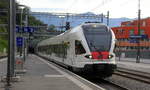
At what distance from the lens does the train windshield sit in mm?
18984

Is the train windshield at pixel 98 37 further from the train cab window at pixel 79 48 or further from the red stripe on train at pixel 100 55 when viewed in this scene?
the train cab window at pixel 79 48

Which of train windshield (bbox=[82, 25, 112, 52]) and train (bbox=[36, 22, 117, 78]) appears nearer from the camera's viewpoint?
train (bbox=[36, 22, 117, 78])

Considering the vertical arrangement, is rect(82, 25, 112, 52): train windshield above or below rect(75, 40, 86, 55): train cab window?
above

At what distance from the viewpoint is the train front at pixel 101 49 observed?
18672 mm

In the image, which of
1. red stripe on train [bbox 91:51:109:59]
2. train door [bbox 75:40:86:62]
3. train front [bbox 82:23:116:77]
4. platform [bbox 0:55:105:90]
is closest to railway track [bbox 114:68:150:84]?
train front [bbox 82:23:116:77]

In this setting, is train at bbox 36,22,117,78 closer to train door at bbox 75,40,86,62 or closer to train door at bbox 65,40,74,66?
train door at bbox 75,40,86,62

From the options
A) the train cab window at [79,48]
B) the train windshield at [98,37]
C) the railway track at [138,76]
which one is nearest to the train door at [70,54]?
the train cab window at [79,48]

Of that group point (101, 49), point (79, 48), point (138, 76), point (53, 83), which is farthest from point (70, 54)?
point (53, 83)

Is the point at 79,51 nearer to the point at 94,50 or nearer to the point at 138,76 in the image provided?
the point at 94,50

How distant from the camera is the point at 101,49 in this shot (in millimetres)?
18906

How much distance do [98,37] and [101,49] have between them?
93 centimetres

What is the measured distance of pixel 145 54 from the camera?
202 feet

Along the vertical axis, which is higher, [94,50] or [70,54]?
[94,50]

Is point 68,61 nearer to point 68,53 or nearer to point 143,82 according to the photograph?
point 68,53
